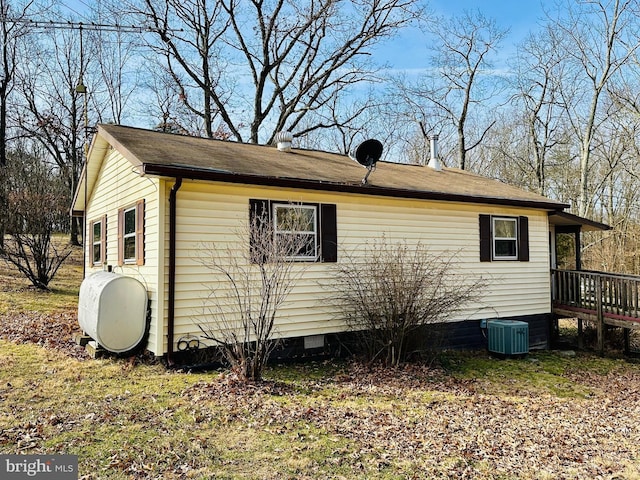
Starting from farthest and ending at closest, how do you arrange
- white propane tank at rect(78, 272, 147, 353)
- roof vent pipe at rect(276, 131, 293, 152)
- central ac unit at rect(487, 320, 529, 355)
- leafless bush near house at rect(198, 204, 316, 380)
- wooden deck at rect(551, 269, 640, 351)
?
1. roof vent pipe at rect(276, 131, 293, 152)
2. wooden deck at rect(551, 269, 640, 351)
3. central ac unit at rect(487, 320, 529, 355)
4. white propane tank at rect(78, 272, 147, 353)
5. leafless bush near house at rect(198, 204, 316, 380)

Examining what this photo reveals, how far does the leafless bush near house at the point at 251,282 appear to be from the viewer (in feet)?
22.5

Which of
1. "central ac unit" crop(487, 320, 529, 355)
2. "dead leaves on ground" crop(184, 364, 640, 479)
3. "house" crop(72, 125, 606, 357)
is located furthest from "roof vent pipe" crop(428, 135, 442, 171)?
"dead leaves on ground" crop(184, 364, 640, 479)

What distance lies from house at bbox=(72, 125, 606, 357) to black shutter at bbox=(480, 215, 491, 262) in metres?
0.02

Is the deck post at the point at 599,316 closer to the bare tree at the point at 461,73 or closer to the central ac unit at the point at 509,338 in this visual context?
the central ac unit at the point at 509,338

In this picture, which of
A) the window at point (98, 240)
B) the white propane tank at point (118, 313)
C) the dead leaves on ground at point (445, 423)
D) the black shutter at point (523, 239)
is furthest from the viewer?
the black shutter at point (523, 239)

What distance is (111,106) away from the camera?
978 inches

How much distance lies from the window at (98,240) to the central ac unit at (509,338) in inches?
341

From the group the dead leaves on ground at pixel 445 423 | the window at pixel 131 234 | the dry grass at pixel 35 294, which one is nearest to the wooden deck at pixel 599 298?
the dead leaves on ground at pixel 445 423

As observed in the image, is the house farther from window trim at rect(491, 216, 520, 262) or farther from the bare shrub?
the bare shrub

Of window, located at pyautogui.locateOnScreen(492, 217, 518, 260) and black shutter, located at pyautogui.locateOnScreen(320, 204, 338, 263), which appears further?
window, located at pyautogui.locateOnScreen(492, 217, 518, 260)

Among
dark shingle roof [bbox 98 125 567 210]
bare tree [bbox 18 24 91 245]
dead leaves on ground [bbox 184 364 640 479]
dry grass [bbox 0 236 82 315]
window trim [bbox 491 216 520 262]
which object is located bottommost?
dead leaves on ground [bbox 184 364 640 479]

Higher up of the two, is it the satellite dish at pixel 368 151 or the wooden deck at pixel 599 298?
the satellite dish at pixel 368 151

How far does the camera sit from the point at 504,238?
1098 centimetres

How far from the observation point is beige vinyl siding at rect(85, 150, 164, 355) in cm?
722
